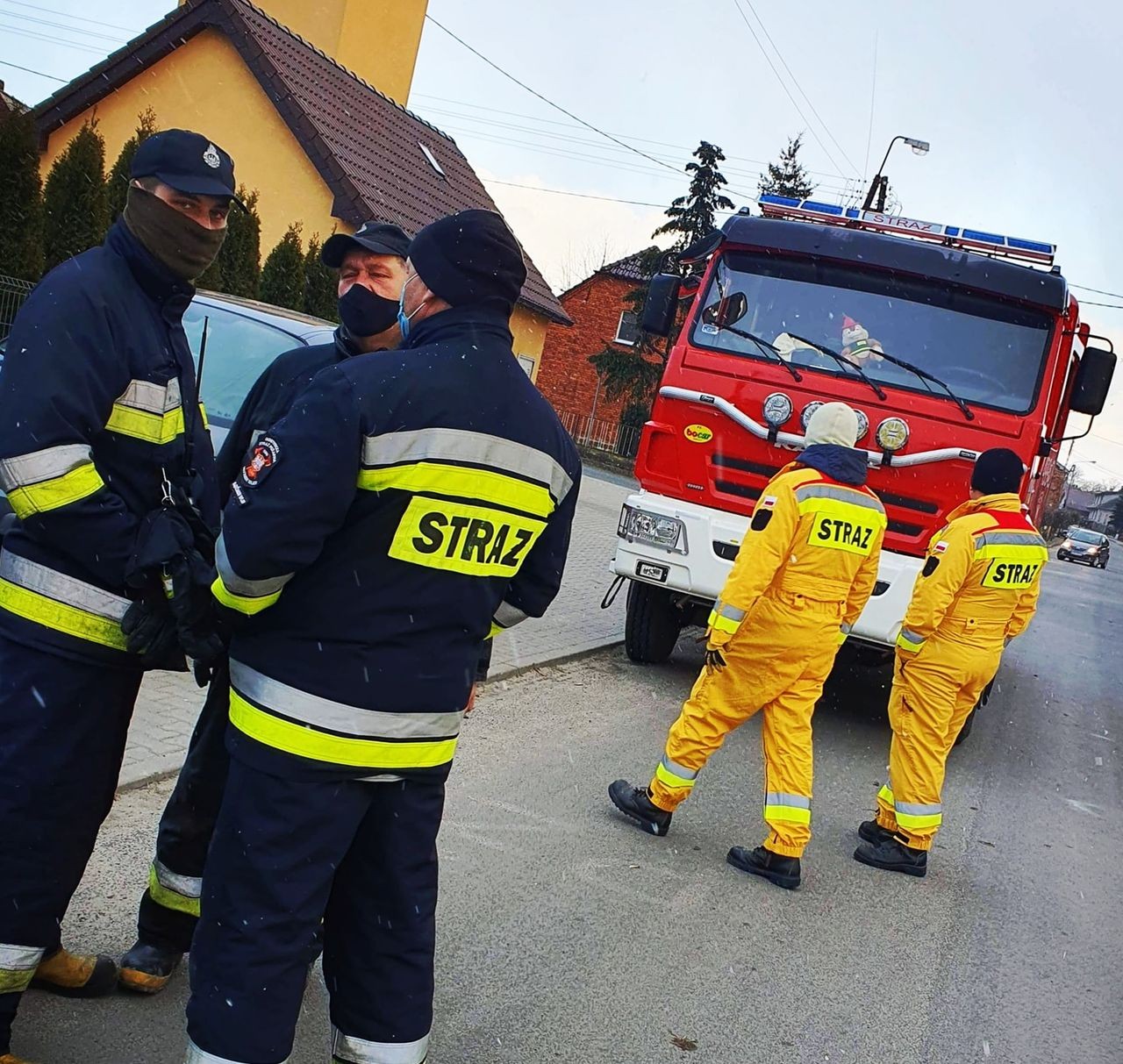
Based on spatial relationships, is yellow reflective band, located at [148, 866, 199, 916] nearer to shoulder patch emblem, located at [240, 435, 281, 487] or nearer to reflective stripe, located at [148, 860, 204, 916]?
reflective stripe, located at [148, 860, 204, 916]

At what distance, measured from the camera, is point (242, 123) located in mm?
20328

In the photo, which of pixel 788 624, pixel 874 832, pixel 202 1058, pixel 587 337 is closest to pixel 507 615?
pixel 202 1058

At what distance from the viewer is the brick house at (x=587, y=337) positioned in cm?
4816

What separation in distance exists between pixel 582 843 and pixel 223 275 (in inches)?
478

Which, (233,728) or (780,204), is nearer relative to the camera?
(233,728)

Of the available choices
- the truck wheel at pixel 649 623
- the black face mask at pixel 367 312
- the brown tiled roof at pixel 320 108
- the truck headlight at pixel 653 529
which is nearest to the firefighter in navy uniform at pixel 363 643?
the black face mask at pixel 367 312

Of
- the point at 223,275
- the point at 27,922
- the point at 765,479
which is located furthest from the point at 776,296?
the point at 223,275

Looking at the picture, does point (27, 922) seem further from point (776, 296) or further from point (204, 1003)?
point (776, 296)

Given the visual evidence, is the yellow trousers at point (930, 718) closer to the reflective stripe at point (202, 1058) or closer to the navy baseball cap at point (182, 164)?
the reflective stripe at point (202, 1058)

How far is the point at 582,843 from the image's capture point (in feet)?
17.0

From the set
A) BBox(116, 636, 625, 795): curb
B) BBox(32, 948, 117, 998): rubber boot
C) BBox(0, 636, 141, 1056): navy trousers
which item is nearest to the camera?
BBox(0, 636, 141, 1056): navy trousers

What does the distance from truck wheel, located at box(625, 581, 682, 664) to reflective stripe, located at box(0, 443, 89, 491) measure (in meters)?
6.31

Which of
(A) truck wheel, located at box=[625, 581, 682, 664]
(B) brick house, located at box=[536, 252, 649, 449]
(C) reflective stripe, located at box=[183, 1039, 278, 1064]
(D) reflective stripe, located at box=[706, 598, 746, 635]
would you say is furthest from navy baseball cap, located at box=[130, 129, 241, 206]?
(B) brick house, located at box=[536, 252, 649, 449]

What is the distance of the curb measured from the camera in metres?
4.66
